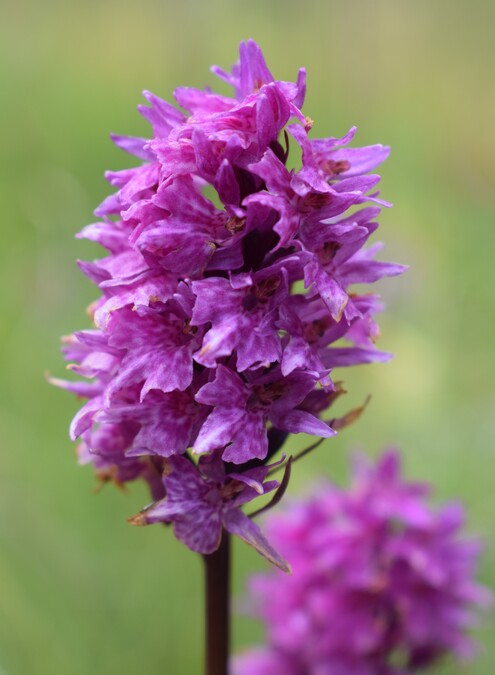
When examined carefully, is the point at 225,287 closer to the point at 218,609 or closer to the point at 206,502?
the point at 206,502

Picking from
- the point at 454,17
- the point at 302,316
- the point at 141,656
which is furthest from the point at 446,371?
the point at 454,17

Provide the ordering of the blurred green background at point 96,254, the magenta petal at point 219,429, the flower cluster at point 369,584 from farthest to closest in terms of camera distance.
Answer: the blurred green background at point 96,254 → the flower cluster at point 369,584 → the magenta petal at point 219,429

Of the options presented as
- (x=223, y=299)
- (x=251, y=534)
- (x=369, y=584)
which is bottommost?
(x=369, y=584)

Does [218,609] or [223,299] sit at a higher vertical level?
[223,299]

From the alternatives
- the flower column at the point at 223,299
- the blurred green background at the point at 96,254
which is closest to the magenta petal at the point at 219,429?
the flower column at the point at 223,299

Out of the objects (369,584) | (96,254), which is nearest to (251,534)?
(369,584)

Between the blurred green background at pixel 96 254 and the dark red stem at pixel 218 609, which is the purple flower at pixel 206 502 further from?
the blurred green background at pixel 96 254
